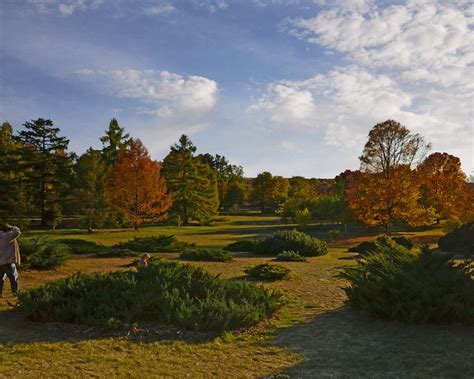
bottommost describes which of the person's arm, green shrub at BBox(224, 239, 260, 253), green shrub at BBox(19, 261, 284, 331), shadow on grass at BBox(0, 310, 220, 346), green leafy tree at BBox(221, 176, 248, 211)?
green shrub at BBox(224, 239, 260, 253)

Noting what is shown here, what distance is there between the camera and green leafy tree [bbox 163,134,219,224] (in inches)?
1948

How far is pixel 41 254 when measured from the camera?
1320cm

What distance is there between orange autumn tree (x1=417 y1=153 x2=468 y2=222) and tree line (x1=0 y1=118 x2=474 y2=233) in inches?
3.6

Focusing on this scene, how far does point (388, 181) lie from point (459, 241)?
7.95 metres

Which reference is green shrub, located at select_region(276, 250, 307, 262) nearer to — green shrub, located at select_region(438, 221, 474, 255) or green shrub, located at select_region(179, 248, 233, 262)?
green shrub, located at select_region(179, 248, 233, 262)

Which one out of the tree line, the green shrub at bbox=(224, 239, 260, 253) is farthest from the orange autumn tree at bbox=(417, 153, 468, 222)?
the green shrub at bbox=(224, 239, 260, 253)

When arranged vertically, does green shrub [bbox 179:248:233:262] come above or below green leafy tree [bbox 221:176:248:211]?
below

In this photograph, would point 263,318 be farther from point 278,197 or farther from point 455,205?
point 278,197

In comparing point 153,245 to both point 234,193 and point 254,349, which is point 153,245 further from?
point 234,193

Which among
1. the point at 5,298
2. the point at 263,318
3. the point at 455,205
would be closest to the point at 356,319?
the point at 263,318

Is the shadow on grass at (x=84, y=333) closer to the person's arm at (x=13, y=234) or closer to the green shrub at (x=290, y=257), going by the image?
the person's arm at (x=13, y=234)

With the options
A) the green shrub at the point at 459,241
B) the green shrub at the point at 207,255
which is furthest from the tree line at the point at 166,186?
the green shrub at the point at 207,255

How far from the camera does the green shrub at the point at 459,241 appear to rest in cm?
2067

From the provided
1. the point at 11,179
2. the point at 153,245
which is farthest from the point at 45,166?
the point at 153,245
